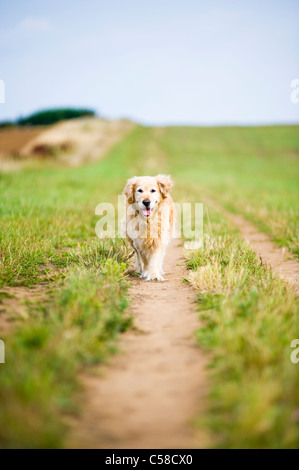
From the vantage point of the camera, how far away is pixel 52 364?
7.66ft

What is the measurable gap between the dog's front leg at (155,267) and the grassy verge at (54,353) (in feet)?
3.50

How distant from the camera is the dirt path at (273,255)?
524 cm

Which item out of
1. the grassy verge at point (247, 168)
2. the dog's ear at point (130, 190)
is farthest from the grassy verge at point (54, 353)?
the grassy verge at point (247, 168)

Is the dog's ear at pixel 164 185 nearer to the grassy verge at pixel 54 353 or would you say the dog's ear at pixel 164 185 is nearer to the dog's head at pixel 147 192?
the dog's head at pixel 147 192

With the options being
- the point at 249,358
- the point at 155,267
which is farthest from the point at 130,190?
the point at 249,358

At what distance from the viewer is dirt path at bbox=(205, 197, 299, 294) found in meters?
5.24

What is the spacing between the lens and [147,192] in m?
5.30

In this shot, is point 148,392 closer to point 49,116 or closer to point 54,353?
point 54,353

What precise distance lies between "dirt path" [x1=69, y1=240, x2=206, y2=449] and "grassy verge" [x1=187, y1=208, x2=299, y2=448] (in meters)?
0.12

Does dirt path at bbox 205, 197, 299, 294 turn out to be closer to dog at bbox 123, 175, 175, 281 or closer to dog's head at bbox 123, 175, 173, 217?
dog at bbox 123, 175, 175, 281

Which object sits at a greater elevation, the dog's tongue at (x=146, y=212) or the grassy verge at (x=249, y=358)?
the dog's tongue at (x=146, y=212)

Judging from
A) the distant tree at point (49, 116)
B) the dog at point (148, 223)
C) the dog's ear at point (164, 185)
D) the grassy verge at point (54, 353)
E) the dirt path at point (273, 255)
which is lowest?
the grassy verge at point (54, 353)

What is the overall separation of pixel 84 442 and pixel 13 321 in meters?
1.62
